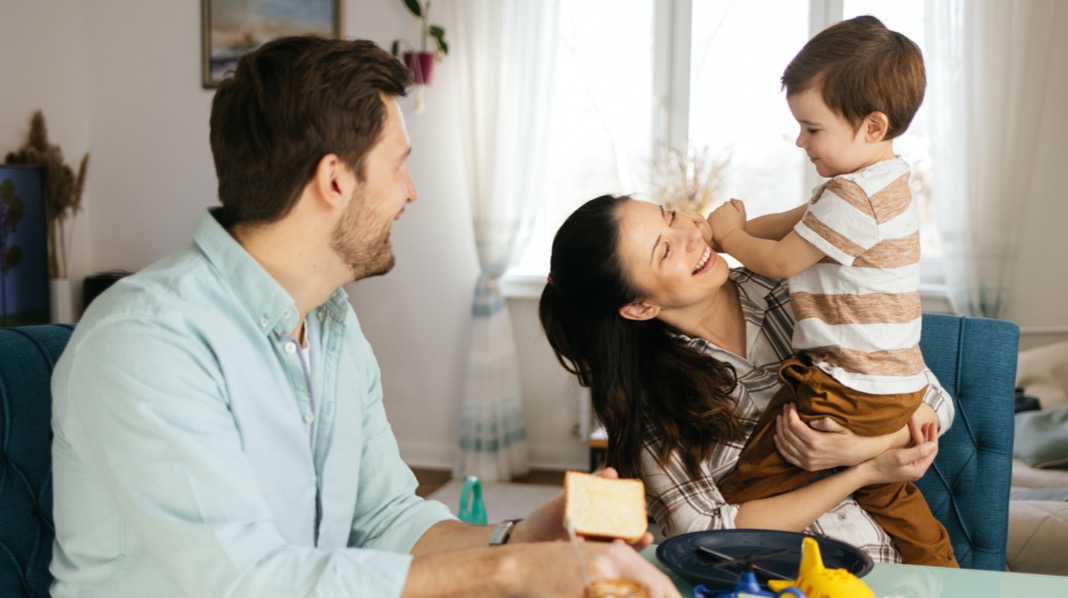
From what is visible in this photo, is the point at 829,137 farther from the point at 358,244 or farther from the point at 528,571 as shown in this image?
the point at 528,571

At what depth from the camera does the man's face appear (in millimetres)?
1477

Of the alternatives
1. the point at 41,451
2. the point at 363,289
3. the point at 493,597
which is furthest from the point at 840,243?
the point at 363,289

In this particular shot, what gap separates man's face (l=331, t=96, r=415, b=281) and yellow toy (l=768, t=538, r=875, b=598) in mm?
701

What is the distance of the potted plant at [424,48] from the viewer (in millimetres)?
4746

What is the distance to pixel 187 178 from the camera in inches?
208

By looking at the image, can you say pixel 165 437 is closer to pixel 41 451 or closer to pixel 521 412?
pixel 41 451

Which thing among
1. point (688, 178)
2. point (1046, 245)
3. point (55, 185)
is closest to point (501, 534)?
point (688, 178)

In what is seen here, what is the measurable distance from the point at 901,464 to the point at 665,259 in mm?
532

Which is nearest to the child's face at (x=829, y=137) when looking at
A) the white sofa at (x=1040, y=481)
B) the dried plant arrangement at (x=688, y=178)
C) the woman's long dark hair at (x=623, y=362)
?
the woman's long dark hair at (x=623, y=362)

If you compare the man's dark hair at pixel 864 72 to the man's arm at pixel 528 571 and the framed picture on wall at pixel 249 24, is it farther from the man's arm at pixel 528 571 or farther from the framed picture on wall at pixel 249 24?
the framed picture on wall at pixel 249 24

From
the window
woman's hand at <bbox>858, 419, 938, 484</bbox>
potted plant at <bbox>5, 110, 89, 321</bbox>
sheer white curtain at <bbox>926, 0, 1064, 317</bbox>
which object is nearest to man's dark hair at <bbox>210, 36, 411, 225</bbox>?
woman's hand at <bbox>858, 419, 938, 484</bbox>

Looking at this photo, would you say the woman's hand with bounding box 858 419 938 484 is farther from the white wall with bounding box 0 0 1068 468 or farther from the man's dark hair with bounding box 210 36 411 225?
the white wall with bounding box 0 0 1068 468

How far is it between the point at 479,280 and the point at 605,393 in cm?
294

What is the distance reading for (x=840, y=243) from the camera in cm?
185
